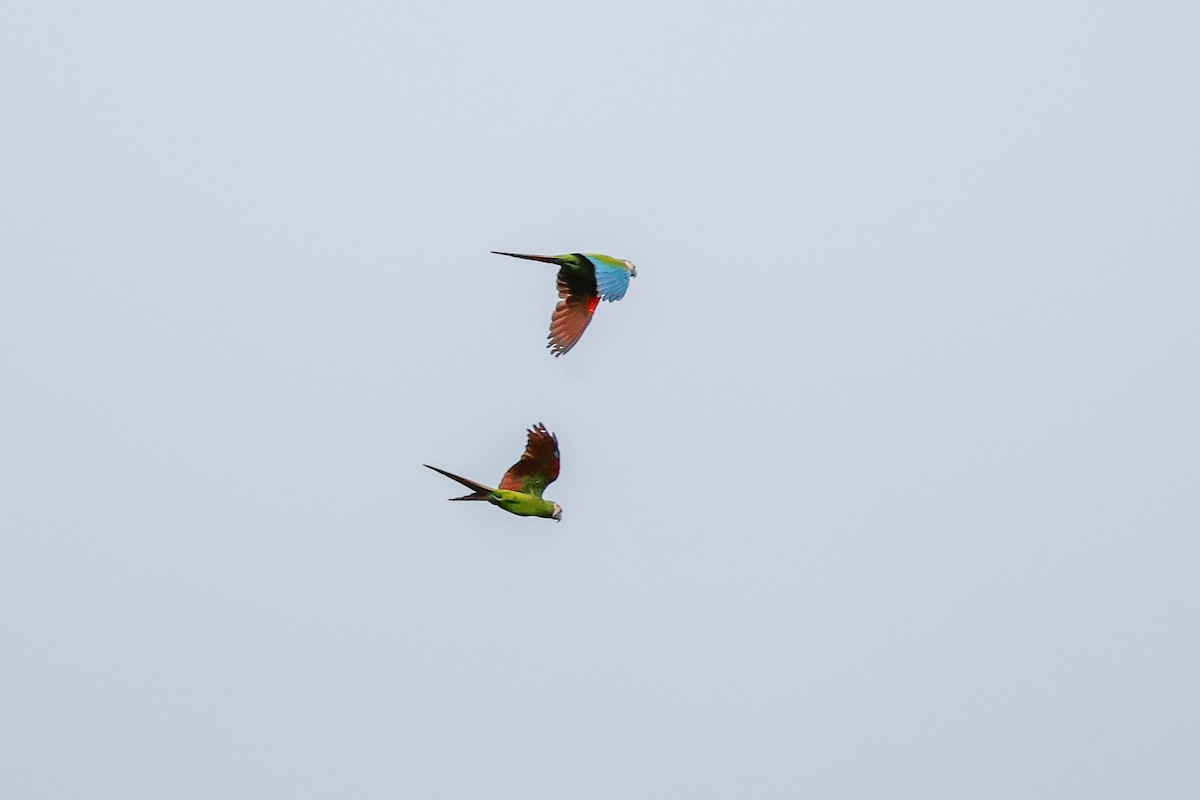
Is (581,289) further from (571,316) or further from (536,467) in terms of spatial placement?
(536,467)

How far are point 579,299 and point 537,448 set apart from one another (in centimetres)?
200

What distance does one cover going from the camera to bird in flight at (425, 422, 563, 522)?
43.7 meters

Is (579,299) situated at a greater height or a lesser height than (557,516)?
greater

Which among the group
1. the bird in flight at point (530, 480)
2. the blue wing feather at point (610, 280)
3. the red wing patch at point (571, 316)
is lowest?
the bird in flight at point (530, 480)

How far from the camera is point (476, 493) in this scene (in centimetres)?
4369

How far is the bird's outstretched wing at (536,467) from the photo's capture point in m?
43.7

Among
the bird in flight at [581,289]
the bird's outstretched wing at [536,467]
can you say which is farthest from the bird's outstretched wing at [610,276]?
the bird's outstretched wing at [536,467]

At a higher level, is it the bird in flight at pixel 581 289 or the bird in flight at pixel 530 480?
the bird in flight at pixel 581 289

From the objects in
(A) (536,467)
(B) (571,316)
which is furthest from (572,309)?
(A) (536,467)

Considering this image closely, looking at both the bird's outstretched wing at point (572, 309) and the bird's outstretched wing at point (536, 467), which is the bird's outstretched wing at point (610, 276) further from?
the bird's outstretched wing at point (536, 467)

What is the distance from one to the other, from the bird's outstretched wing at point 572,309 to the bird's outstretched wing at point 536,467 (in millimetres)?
1354

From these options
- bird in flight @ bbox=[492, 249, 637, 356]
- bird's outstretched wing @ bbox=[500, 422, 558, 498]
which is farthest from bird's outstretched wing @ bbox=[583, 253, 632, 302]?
bird's outstretched wing @ bbox=[500, 422, 558, 498]

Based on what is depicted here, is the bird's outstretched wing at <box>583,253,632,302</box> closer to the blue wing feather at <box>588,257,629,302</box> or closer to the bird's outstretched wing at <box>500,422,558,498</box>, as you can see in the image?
the blue wing feather at <box>588,257,629,302</box>

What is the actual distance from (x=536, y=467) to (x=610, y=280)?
2.67 metres
